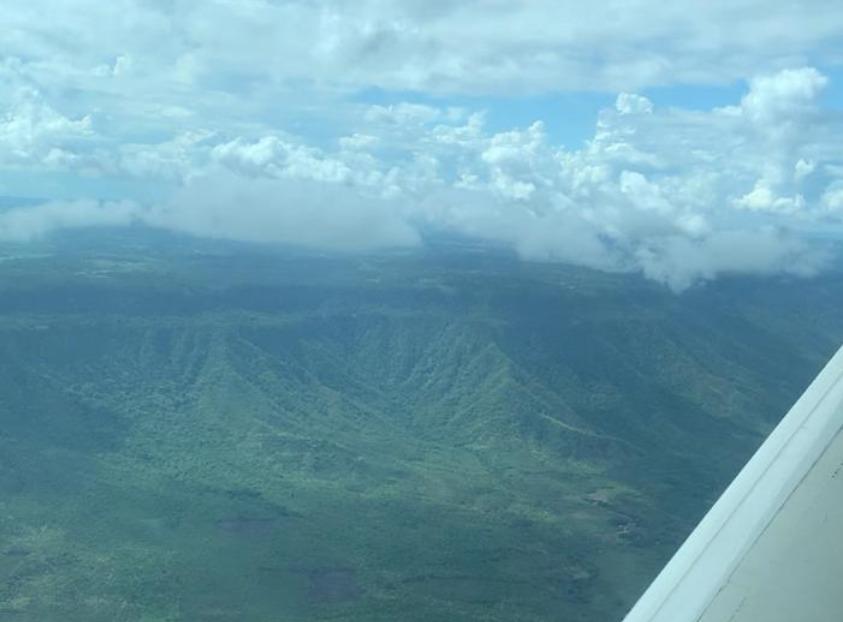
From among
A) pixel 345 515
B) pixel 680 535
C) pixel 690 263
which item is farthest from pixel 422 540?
pixel 690 263

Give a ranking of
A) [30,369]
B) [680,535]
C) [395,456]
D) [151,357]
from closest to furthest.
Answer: [680,535] < [395,456] < [30,369] < [151,357]

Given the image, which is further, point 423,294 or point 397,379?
point 423,294

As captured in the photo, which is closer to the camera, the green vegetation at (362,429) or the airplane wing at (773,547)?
the airplane wing at (773,547)

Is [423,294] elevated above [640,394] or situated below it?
above

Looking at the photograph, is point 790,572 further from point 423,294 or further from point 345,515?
point 423,294

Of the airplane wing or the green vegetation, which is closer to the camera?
the airplane wing
